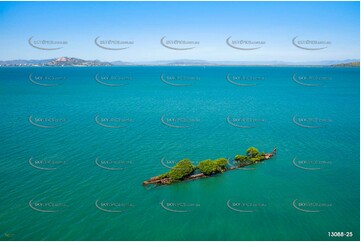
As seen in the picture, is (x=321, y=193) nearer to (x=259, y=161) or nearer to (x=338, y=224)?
(x=338, y=224)

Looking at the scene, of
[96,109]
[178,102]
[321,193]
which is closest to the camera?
[321,193]

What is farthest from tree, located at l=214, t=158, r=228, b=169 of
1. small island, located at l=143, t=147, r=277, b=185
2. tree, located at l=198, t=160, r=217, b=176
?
tree, located at l=198, t=160, r=217, b=176

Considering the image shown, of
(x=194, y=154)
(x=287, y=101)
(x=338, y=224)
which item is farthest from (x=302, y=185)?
(x=287, y=101)

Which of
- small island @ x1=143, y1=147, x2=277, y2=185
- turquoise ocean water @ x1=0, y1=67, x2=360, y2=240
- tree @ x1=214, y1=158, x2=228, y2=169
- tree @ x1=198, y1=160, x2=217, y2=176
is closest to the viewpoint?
turquoise ocean water @ x1=0, y1=67, x2=360, y2=240

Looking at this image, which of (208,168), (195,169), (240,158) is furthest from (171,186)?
(240,158)

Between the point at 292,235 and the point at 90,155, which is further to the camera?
the point at 90,155

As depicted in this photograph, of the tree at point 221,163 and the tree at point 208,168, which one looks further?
the tree at point 221,163

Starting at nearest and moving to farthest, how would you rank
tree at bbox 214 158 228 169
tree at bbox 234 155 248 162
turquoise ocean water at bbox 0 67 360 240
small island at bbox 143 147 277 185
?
turquoise ocean water at bbox 0 67 360 240 < small island at bbox 143 147 277 185 < tree at bbox 214 158 228 169 < tree at bbox 234 155 248 162

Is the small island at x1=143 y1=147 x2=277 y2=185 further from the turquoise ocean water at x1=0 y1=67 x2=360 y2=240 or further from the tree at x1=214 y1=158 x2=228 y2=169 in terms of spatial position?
the turquoise ocean water at x1=0 y1=67 x2=360 y2=240

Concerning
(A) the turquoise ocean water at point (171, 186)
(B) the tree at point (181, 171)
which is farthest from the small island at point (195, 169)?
(A) the turquoise ocean water at point (171, 186)

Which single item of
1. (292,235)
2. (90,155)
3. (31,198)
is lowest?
(292,235)

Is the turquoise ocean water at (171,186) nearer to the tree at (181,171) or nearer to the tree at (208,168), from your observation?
the tree at (208,168)
